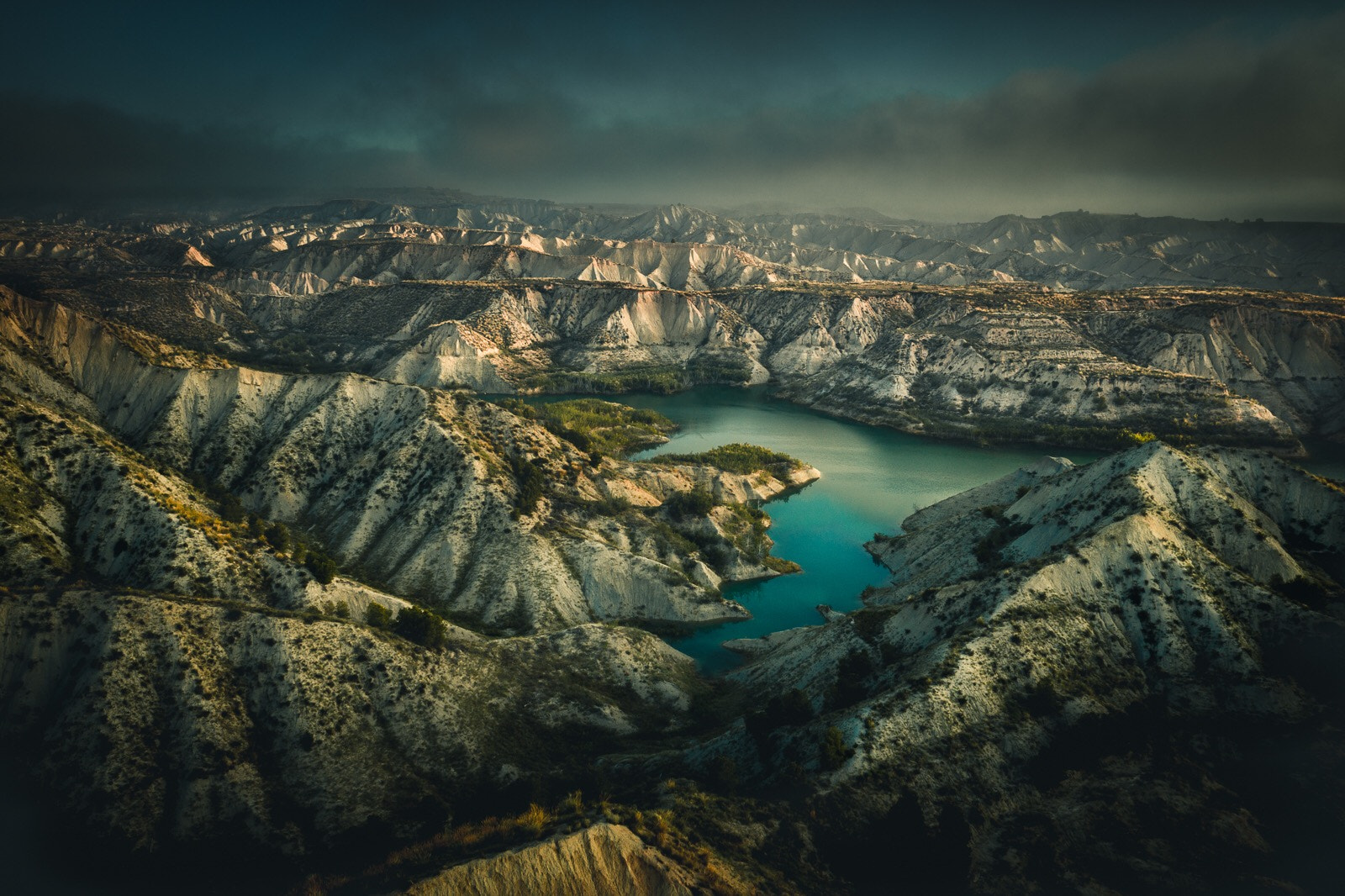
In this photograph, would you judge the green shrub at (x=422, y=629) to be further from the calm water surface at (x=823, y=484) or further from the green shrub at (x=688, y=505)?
the green shrub at (x=688, y=505)

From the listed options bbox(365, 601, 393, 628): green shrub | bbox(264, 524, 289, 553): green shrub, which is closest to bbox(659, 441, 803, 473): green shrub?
bbox(264, 524, 289, 553): green shrub

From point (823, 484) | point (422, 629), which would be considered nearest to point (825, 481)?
point (823, 484)

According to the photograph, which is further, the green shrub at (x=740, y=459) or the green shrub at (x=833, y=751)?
the green shrub at (x=740, y=459)

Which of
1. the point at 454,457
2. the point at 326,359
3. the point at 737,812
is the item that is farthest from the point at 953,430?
the point at 326,359

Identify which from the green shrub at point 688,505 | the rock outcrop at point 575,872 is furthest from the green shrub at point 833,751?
the green shrub at point 688,505

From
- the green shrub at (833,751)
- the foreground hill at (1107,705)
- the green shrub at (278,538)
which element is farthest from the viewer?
the green shrub at (278,538)

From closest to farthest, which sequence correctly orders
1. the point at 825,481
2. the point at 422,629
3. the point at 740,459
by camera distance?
the point at 422,629, the point at 740,459, the point at 825,481

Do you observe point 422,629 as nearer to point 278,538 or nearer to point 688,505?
point 278,538

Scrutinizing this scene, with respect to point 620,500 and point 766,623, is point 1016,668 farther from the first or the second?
point 620,500
